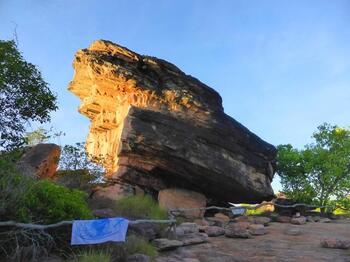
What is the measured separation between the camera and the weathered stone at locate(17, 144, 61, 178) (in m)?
16.3

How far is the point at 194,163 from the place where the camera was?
17547 mm

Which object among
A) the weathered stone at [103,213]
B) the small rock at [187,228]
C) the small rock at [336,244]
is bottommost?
the small rock at [336,244]

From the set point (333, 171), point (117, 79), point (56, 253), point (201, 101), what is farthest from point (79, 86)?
point (333, 171)

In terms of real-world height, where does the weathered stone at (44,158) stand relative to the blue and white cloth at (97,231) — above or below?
above

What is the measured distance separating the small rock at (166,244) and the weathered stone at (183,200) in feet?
20.8

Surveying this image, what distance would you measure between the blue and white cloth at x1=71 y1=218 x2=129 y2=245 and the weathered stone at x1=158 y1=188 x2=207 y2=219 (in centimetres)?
828

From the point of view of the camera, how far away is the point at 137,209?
1387cm

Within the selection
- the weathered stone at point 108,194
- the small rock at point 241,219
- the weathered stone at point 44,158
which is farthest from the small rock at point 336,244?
the weathered stone at point 44,158

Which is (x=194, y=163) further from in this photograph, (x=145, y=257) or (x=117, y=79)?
(x=145, y=257)

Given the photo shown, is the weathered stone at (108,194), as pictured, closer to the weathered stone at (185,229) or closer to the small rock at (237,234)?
the weathered stone at (185,229)

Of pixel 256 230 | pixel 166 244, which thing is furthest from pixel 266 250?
pixel 256 230

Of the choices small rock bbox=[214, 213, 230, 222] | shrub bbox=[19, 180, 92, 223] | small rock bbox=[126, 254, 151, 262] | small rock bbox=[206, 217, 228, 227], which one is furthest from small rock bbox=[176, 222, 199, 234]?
small rock bbox=[214, 213, 230, 222]

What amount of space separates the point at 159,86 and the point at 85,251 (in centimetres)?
1151

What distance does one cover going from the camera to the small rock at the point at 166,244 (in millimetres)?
10570
